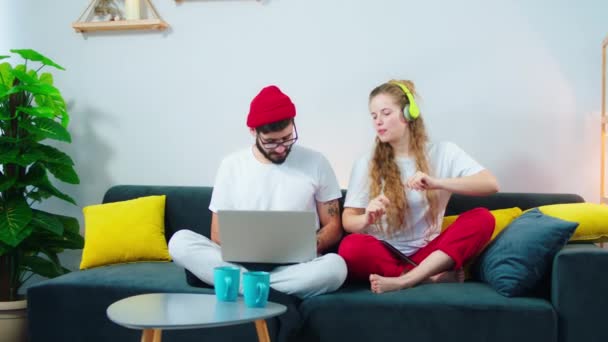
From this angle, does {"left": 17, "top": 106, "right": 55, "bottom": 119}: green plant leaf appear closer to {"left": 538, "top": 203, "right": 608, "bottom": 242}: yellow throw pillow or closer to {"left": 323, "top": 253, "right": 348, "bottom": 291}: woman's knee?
{"left": 323, "top": 253, "right": 348, "bottom": 291}: woman's knee

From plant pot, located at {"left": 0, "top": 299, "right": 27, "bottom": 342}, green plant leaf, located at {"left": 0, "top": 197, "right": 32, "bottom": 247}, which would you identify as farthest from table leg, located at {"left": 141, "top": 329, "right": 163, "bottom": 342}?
plant pot, located at {"left": 0, "top": 299, "right": 27, "bottom": 342}

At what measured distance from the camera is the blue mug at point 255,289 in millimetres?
1967

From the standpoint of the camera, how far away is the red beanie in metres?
2.58

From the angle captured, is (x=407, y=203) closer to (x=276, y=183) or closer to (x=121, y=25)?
(x=276, y=183)

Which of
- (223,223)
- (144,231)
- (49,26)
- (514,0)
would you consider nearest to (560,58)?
(514,0)

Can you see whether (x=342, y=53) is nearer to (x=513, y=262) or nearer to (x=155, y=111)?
(x=155, y=111)

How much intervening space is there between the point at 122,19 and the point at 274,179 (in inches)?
51.0

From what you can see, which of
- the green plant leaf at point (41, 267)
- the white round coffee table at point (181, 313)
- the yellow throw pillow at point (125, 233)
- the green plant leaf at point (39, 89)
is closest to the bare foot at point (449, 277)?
the white round coffee table at point (181, 313)

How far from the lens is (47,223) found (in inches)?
119

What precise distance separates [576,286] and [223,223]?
110cm

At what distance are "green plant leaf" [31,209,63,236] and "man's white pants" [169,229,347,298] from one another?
793 mm

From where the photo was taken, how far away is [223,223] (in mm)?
2293

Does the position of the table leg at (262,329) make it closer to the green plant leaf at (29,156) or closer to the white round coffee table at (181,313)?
the white round coffee table at (181,313)

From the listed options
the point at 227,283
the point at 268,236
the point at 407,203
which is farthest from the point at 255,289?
the point at 407,203
